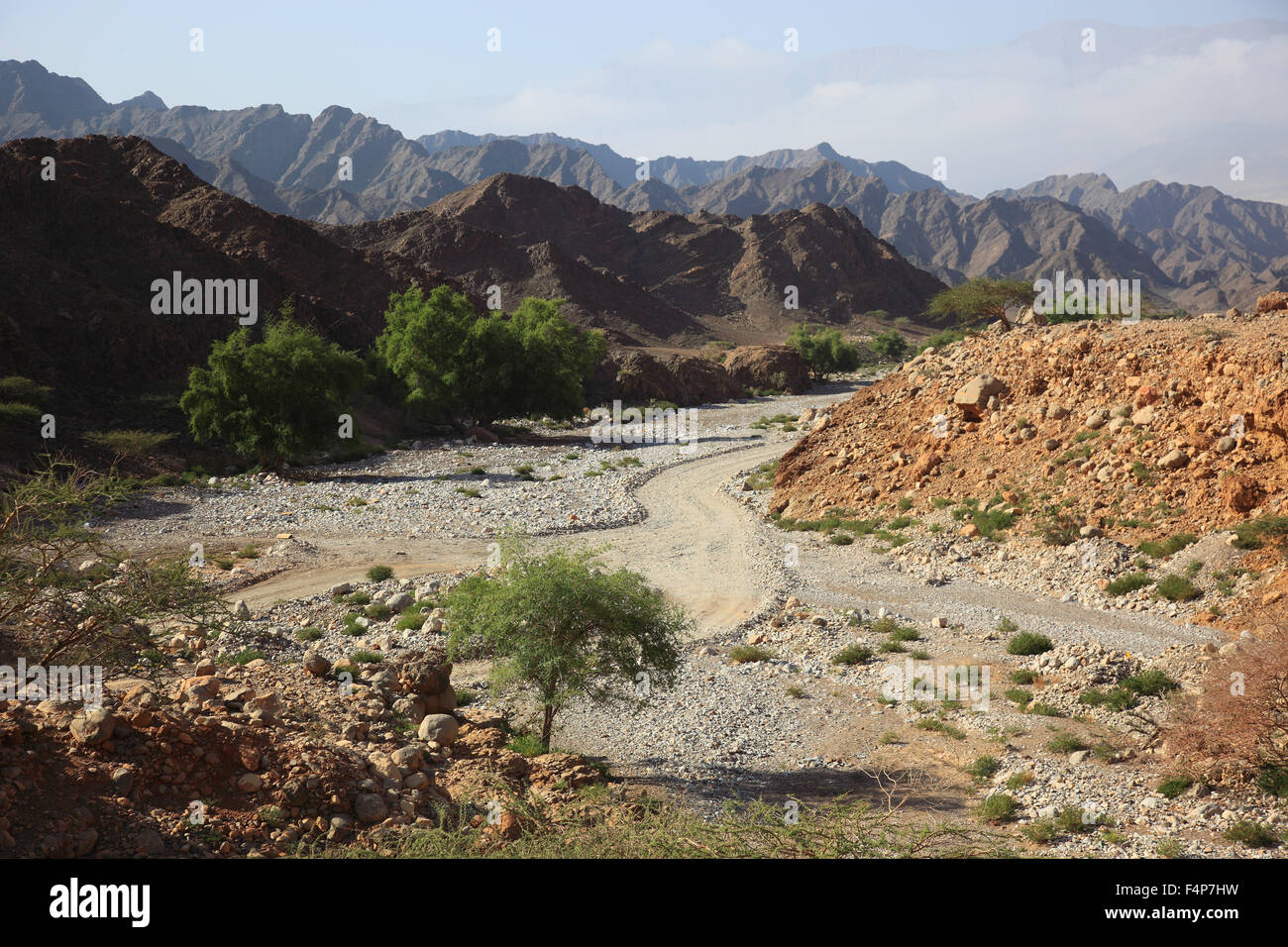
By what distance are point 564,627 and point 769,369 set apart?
60.1 metres

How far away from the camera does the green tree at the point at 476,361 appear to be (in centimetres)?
4144

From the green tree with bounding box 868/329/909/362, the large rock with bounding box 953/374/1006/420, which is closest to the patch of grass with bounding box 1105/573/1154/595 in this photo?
the large rock with bounding box 953/374/1006/420

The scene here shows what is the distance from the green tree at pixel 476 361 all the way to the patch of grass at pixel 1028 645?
106ft

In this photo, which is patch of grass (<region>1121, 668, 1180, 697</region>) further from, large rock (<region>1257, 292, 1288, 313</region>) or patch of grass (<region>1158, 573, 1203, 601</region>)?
large rock (<region>1257, 292, 1288, 313</region>)

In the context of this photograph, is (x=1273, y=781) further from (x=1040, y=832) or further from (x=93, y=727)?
(x=93, y=727)

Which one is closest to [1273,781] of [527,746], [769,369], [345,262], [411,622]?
[527,746]

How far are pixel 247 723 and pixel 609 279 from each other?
313ft

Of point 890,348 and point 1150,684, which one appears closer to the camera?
point 1150,684

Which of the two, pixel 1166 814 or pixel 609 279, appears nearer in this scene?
pixel 1166 814

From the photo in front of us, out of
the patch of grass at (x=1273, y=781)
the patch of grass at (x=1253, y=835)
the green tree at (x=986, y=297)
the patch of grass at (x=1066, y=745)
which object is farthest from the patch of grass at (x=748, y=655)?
the green tree at (x=986, y=297)

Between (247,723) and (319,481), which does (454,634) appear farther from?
(319,481)

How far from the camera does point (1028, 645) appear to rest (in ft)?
45.7
